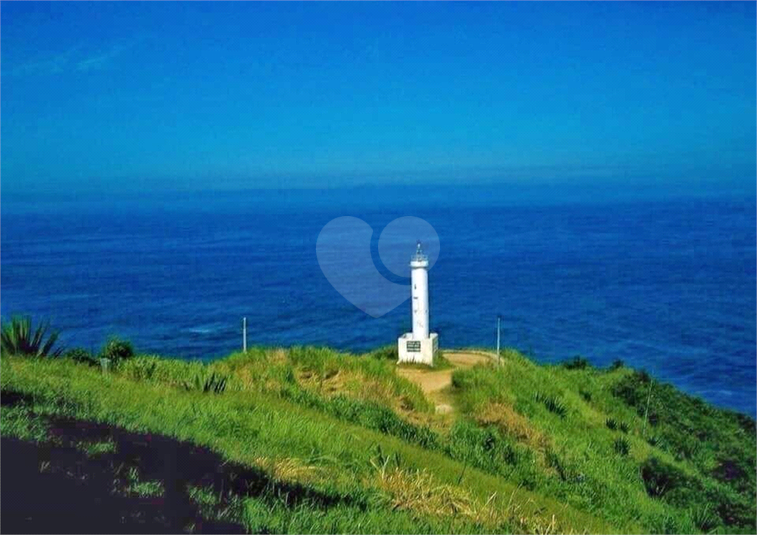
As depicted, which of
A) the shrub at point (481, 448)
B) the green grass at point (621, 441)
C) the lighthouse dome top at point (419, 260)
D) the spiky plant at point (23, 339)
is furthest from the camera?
the lighthouse dome top at point (419, 260)

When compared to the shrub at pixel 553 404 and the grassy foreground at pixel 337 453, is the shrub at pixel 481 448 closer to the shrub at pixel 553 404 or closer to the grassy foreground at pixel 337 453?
the grassy foreground at pixel 337 453

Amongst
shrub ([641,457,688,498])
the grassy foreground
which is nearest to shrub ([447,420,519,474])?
the grassy foreground

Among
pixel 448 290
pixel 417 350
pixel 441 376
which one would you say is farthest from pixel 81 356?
pixel 448 290

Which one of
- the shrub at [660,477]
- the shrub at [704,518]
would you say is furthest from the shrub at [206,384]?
the shrub at [660,477]

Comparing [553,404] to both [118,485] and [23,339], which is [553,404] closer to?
[23,339]

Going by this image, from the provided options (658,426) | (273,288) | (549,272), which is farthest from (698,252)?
(658,426)

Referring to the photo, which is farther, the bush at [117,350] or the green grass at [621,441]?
the green grass at [621,441]

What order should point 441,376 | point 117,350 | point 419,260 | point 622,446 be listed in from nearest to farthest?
point 117,350
point 622,446
point 441,376
point 419,260
